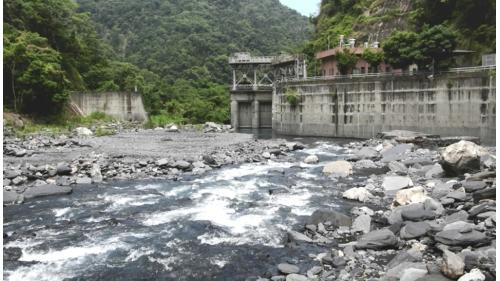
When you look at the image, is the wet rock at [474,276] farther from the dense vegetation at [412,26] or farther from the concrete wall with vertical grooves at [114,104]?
the concrete wall with vertical grooves at [114,104]

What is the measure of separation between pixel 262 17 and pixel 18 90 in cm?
8817

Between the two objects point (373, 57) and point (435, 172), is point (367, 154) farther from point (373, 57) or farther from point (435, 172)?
point (373, 57)

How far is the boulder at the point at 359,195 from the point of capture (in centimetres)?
1811

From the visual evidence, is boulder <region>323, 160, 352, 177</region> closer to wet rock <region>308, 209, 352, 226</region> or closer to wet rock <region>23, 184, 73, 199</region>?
wet rock <region>308, 209, 352, 226</region>

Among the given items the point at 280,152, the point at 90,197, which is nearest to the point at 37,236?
the point at 90,197

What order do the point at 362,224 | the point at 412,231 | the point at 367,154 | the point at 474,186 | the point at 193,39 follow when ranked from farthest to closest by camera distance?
1. the point at 193,39
2. the point at 367,154
3. the point at 474,186
4. the point at 362,224
5. the point at 412,231

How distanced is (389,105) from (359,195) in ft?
80.7

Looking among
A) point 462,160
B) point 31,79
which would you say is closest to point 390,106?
point 462,160

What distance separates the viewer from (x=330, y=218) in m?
14.6

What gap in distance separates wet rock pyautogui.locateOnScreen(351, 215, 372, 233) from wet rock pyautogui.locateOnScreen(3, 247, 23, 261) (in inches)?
365

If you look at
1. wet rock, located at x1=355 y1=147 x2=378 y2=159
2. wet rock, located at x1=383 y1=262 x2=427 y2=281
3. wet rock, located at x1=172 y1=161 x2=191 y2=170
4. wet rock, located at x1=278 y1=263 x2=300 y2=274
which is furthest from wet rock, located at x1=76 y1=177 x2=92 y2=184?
wet rock, located at x1=355 y1=147 x2=378 y2=159

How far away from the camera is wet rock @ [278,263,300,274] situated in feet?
35.8

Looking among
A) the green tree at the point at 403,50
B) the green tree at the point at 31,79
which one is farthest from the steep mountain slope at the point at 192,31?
the green tree at the point at 403,50

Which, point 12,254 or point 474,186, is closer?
point 12,254
